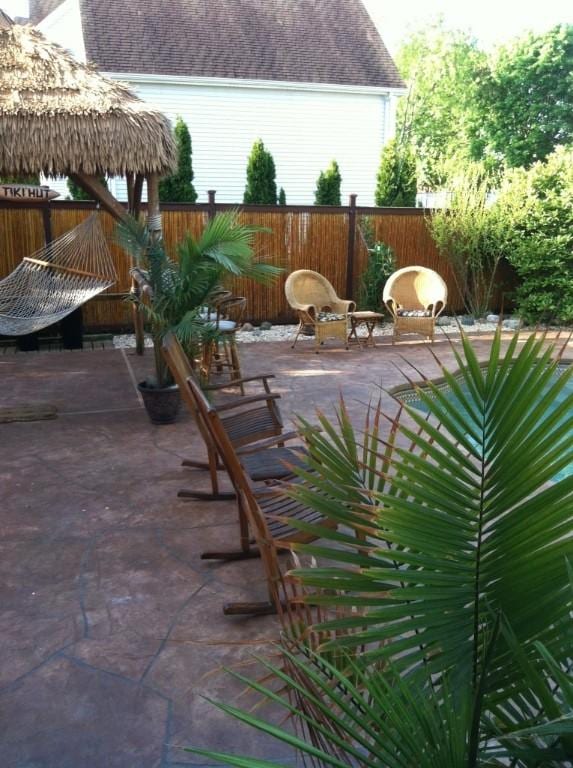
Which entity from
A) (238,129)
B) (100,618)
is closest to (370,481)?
(100,618)

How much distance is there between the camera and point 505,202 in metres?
9.32

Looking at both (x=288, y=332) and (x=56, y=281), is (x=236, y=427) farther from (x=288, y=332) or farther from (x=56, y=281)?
(x=288, y=332)

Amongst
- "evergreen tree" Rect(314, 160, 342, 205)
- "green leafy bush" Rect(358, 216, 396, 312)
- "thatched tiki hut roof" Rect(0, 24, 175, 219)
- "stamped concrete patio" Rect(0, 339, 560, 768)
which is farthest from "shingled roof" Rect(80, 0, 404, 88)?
"stamped concrete patio" Rect(0, 339, 560, 768)

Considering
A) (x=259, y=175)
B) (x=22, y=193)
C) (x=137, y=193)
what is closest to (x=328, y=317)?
(x=137, y=193)

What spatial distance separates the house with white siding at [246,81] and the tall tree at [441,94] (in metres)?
15.7

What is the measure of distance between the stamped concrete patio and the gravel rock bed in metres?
3.29

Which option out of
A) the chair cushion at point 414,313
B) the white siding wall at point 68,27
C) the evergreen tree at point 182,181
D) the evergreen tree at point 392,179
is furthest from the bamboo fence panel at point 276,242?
the white siding wall at point 68,27

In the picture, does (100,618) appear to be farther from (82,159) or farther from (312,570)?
(82,159)

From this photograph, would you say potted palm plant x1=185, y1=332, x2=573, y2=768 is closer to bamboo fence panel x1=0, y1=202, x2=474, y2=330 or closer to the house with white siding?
bamboo fence panel x1=0, y1=202, x2=474, y2=330

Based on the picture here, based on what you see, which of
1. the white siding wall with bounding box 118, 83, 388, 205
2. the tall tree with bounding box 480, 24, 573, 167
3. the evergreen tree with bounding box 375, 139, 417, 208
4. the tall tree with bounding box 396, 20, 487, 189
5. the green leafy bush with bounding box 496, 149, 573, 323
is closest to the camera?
the green leafy bush with bounding box 496, 149, 573, 323

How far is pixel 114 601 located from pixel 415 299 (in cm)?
721

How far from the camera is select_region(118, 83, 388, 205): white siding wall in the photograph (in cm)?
1327

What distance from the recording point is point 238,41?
14078 millimetres

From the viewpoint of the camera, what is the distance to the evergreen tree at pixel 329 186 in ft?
42.2
